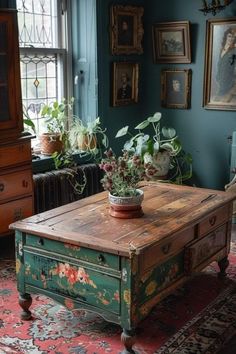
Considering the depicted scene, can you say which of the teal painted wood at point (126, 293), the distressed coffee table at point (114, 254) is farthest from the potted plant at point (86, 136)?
the teal painted wood at point (126, 293)

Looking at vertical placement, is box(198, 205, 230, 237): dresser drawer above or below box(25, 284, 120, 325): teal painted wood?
above

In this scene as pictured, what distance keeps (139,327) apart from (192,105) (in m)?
3.01

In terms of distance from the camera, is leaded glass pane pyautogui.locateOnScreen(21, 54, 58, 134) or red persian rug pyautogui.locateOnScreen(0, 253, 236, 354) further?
leaded glass pane pyautogui.locateOnScreen(21, 54, 58, 134)

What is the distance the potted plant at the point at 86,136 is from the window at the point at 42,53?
0.33 metres

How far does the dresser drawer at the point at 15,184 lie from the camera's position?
408 cm

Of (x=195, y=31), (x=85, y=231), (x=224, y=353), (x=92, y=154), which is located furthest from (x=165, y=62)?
(x=224, y=353)

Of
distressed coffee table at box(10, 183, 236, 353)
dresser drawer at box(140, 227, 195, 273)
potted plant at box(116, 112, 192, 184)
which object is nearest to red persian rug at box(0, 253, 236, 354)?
Result: distressed coffee table at box(10, 183, 236, 353)

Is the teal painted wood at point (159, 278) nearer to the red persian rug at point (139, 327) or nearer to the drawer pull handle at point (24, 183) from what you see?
the red persian rug at point (139, 327)

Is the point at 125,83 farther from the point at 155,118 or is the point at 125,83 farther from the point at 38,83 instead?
the point at 38,83

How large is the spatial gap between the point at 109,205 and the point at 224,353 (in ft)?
3.82

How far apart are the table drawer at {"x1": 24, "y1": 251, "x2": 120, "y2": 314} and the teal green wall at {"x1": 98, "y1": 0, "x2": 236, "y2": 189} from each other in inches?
103

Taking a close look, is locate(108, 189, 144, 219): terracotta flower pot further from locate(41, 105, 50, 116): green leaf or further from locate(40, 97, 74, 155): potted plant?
locate(41, 105, 50, 116): green leaf

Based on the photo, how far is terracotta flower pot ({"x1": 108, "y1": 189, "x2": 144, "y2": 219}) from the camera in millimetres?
3131

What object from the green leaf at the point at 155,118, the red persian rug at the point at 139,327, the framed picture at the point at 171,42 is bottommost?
the red persian rug at the point at 139,327
